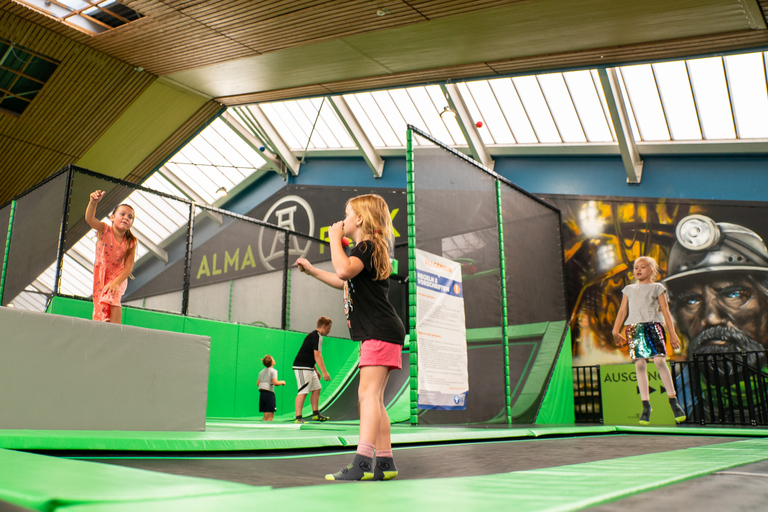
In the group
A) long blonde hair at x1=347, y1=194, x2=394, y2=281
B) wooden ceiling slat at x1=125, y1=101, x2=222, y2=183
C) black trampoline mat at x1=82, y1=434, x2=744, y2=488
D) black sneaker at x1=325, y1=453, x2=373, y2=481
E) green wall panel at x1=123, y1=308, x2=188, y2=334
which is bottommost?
black trampoline mat at x1=82, y1=434, x2=744, y2=488

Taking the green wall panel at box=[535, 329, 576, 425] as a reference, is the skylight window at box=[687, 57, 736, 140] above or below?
above

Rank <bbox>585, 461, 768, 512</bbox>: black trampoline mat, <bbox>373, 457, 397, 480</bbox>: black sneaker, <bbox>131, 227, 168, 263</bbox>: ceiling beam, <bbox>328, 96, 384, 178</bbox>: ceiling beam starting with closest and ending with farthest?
1. <bbox>585, 461, 768, 512</bbox>: black trampoline mat
2. <bbox>373, 457, 397, 480</bbox>: black sneaker
3. <bbox>328, 96, 384, 178</bbox>: ceiling beam
4. <bbox>131, 227, 168, 263</bbox>: ceiling beam

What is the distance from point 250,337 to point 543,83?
6.92 metres

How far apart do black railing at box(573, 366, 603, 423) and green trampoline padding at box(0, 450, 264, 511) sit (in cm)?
900

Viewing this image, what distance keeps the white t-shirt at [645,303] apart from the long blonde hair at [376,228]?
4179 mm

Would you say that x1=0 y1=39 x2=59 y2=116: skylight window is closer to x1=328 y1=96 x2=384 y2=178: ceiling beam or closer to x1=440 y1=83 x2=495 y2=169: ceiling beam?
x1=328 y1=96 x2=384 y2=178: ceiling beam

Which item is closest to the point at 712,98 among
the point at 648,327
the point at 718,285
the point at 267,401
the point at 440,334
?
the point at 718,285

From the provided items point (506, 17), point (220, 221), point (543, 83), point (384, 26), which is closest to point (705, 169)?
point (543, 83)

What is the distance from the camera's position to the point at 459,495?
48.5 inches

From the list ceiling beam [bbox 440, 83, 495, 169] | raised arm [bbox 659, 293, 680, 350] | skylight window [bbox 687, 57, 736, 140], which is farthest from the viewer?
ceiling beam [bbox 440, 83, 495, 169]

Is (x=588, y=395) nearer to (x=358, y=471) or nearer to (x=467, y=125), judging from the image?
(x=467, y=125)

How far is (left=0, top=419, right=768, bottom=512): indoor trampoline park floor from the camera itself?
1.07m

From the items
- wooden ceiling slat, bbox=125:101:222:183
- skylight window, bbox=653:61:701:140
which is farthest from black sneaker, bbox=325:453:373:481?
wooden ceiling slat, bbox=125:101:222:183

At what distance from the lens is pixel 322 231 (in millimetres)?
15531
